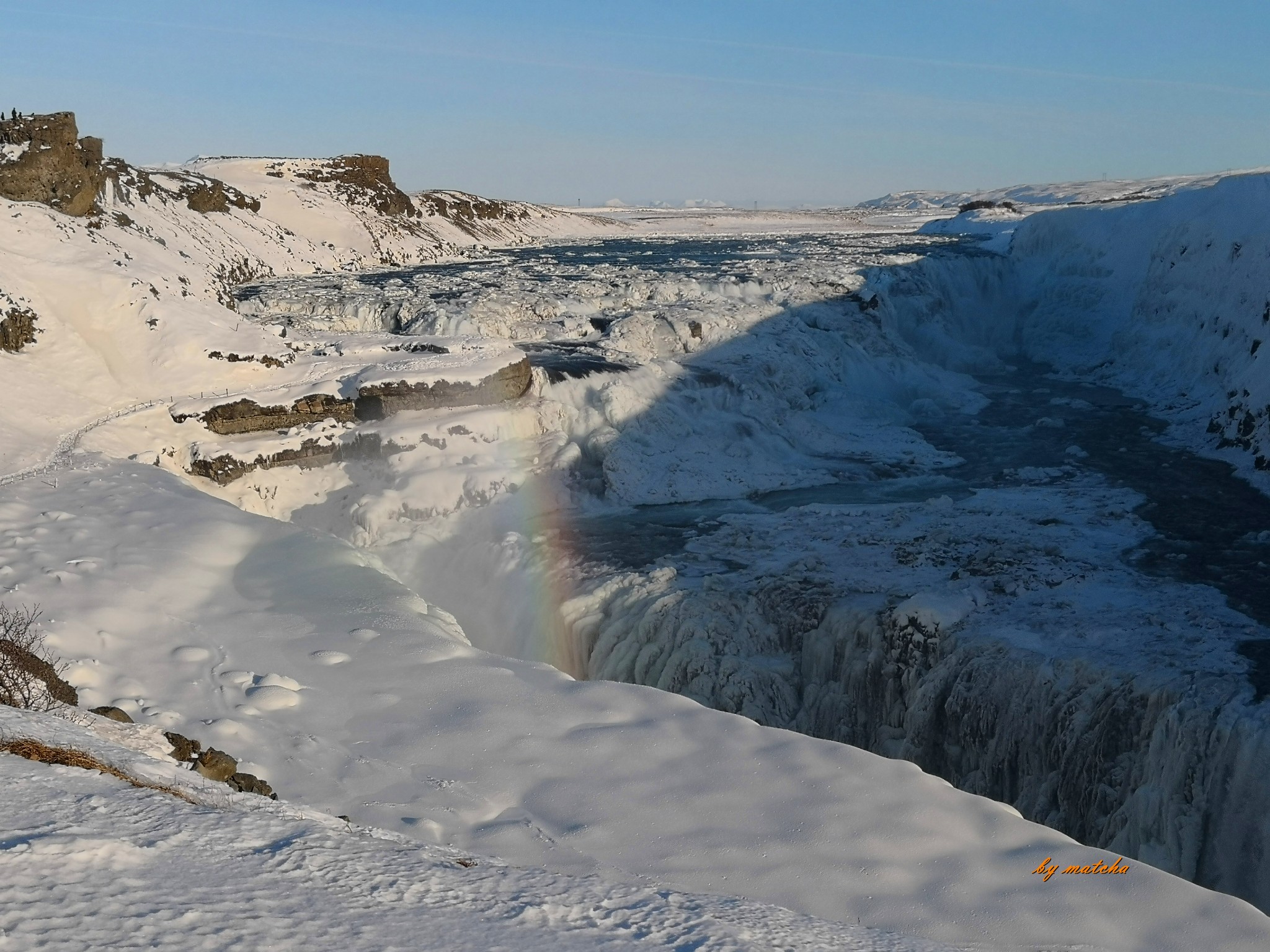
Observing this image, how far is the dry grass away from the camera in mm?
5379

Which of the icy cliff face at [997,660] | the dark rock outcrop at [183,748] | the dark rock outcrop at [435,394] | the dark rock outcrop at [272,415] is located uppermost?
the dark rock outcrop at [435,394]

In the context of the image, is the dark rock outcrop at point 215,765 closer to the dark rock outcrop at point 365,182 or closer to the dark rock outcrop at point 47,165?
the dark rock outcrop at point 47,165

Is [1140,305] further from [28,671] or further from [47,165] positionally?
[28,671]

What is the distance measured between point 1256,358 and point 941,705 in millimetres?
15411

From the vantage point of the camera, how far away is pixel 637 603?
47.1 ft

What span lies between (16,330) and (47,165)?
675cm

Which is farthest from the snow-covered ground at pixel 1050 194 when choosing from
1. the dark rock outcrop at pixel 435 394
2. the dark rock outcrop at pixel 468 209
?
the dark rock outcrop at pixel 435 394

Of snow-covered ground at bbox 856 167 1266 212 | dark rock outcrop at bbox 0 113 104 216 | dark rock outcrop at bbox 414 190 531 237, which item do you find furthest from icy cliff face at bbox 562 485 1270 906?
snow-covered ground at bbox 856 167 1266 212

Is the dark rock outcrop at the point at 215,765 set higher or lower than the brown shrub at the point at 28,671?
lower

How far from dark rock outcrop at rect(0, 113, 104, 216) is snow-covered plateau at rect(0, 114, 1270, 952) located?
0.32 metres

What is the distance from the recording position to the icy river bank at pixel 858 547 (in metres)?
10.6

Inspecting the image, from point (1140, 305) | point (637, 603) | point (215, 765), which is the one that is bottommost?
point (637, 603)

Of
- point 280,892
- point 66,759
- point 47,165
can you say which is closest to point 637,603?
point 66,759

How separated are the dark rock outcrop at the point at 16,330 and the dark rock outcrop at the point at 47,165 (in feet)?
17.8
